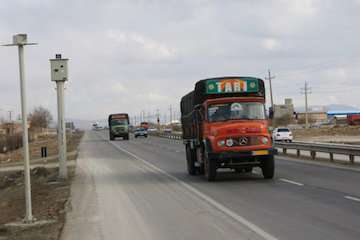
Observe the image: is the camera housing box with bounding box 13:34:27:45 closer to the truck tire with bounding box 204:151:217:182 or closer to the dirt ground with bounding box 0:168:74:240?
the dirt ground with bounding box 0:168:74:240

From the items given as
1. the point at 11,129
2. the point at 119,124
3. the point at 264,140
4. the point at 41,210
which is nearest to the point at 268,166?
the point at 264,140

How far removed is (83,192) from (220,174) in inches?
243

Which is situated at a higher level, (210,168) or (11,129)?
(11,129)

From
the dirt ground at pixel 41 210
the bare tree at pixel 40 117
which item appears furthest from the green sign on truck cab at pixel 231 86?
the bare tree at pixel 40 117

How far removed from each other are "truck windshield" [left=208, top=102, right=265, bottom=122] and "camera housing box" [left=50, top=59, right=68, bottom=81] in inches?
229

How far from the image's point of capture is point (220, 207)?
12.2m

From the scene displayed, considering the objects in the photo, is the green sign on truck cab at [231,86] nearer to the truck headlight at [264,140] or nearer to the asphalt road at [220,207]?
the truck headlight at [264,140]

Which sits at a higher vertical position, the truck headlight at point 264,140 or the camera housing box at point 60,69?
the camera housing box at point 60,69

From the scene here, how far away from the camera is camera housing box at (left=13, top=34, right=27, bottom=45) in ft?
34.6

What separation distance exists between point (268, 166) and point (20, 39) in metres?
9.80

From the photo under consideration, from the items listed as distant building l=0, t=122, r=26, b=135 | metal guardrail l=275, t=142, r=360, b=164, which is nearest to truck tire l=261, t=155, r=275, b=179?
metal guardrail l=275, t=142, r=360, b=164

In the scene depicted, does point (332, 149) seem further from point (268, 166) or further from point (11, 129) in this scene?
point (11, 129)

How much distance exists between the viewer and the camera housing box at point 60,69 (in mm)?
21047

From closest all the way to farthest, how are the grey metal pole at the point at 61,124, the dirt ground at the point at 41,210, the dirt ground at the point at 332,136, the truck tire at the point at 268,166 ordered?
the dirt ground at the point at 41,210, the truck tire at the point at 268,166, the grey metal pole at the point at 61,124, the dirt ground at the point at 332,136
